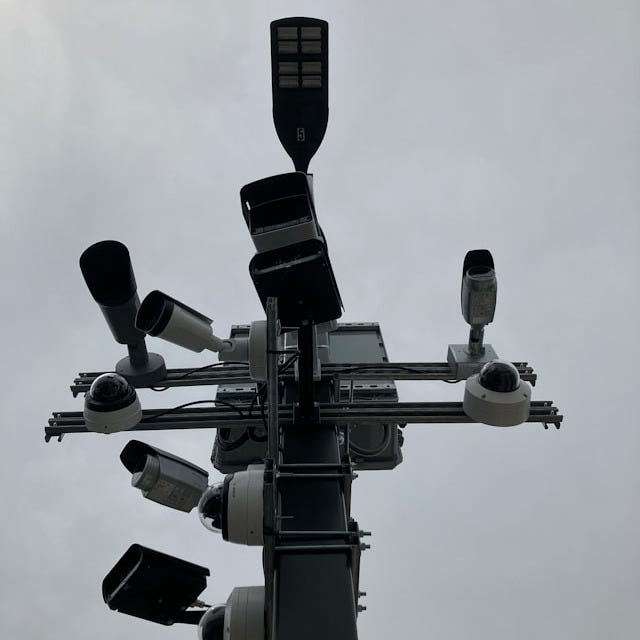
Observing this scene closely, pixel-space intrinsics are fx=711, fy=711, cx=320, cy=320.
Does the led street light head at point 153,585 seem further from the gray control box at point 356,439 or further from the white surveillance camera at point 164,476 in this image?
the gray control box at point 356,439

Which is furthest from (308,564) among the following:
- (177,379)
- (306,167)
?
(306,167)

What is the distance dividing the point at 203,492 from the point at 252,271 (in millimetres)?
1390

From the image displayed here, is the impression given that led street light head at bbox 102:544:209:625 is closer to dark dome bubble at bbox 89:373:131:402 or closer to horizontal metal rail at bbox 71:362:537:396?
dark dome bubble at bbox 89:373:131:402

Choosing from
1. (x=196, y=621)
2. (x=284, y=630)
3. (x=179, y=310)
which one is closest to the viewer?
(x=284, y=630)

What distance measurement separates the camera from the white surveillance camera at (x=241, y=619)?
3.63 metres

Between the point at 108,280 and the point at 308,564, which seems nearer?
the point at 308,564

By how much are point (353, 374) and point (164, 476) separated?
62.1 inches

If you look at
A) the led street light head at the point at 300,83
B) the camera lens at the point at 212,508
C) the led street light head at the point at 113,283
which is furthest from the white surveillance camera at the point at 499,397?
the led street light head at the point at 113,283

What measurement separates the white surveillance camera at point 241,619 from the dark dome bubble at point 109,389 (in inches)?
50.7

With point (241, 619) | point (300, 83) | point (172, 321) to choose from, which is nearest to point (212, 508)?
point (241, 619)

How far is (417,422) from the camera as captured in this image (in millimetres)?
4289

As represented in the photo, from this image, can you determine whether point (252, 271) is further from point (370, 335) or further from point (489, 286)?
point (370, 335)

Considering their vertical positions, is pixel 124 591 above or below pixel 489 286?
below

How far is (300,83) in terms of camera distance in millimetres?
4898
